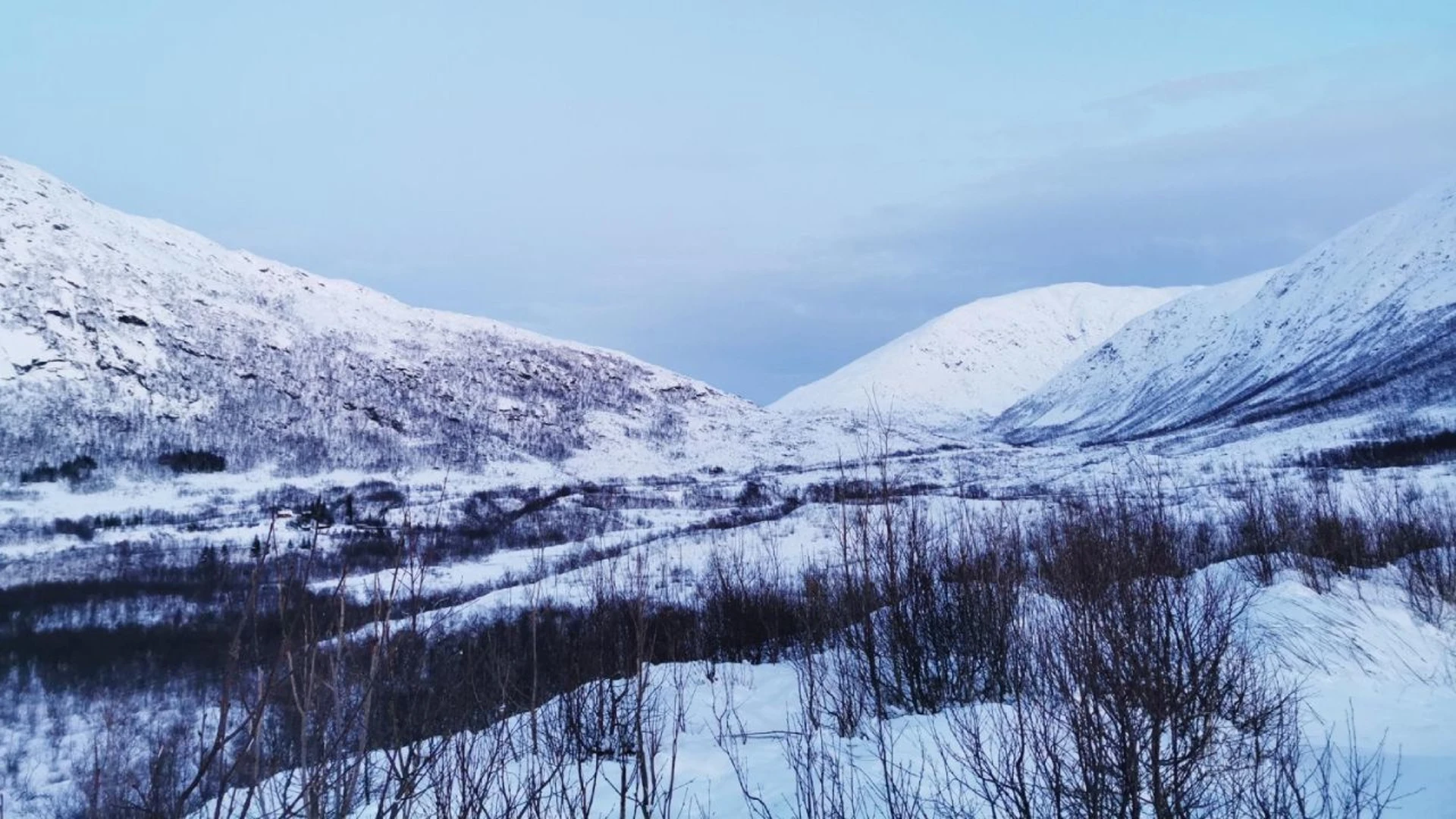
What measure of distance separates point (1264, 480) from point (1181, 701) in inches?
1125

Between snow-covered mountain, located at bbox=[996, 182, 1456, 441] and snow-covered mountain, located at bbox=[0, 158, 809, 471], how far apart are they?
4324cm

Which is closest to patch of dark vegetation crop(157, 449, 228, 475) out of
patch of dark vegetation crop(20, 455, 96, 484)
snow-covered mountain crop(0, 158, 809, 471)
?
snow-covered mountain crop(0, 158, 809, 471)

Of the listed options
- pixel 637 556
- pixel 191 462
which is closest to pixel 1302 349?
pixel 191 462

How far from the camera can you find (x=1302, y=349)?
85.1 metres

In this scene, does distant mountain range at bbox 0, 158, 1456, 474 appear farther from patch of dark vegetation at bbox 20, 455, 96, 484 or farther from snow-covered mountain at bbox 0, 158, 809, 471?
patch of dark vegetation at bbox 20, 455, 96, 484

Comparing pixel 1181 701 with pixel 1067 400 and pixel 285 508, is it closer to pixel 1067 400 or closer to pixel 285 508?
pixel 285 508

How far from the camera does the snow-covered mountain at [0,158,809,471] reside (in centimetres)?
6481

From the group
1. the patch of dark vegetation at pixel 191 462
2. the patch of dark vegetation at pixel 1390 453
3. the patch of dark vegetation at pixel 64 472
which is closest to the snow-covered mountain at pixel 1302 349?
the patch of dark vegetation at pixel 1390 453

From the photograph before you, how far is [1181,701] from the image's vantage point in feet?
13.4

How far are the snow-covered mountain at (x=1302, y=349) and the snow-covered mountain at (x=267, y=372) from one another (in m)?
43.2

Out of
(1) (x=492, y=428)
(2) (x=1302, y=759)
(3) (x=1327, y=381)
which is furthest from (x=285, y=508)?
(3) (x=1327, y=381)

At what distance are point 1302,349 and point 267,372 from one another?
95.8m

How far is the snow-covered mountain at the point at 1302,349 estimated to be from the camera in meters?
59.0

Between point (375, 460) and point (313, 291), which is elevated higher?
point (313, 291)
